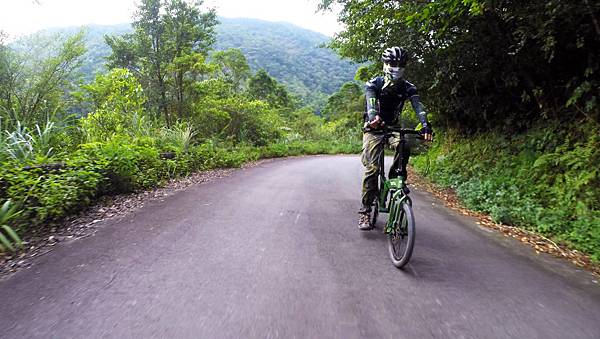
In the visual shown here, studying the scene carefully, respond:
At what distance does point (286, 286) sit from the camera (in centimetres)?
281

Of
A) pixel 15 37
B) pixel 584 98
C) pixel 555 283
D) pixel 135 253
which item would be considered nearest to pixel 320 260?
pixel 135 253

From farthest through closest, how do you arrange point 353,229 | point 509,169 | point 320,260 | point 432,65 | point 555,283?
1. point 432,65
2. point 509,169
3. point 353,229
4. point 320,260
5. point 555,283

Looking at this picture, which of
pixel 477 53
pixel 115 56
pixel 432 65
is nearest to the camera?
pixel 477 53

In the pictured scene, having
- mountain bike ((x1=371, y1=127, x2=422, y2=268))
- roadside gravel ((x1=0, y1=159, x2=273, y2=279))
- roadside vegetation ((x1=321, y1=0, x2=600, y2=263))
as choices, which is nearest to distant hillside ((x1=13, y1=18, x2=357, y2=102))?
roadside gravel ((x1=0, y1=159, x2=273, y2=279))

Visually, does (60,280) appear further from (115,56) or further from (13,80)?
(115,56)

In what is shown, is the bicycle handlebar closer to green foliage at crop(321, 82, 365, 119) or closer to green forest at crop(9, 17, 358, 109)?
green foliage at crop(321, 82, 365, 119)

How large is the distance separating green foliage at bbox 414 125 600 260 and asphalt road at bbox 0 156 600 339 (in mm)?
855

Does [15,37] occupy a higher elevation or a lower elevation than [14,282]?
higher

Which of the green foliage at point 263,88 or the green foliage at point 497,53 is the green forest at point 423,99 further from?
the green foliage at point 263,88

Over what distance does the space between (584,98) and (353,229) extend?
4885mm

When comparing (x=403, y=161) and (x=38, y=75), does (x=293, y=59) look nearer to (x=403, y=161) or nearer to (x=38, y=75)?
(x=38, y=75)

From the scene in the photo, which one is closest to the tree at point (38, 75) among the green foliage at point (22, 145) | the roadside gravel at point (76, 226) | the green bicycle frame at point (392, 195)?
the green foliage at point (22, 145)

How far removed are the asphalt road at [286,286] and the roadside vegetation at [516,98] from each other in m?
1.32

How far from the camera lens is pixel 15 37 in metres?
12.2
